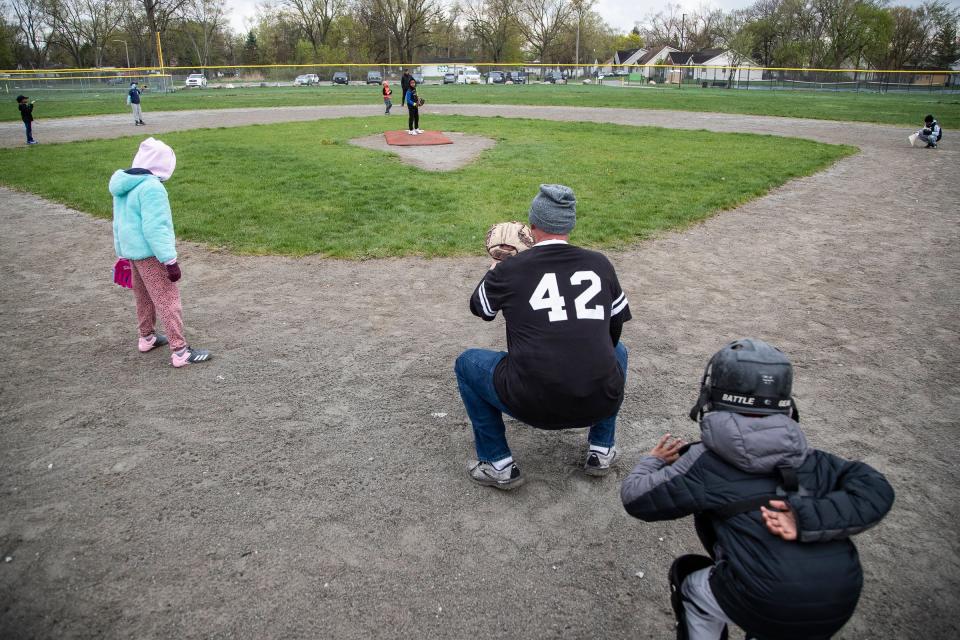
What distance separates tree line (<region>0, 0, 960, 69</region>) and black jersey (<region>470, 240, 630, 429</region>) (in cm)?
7832

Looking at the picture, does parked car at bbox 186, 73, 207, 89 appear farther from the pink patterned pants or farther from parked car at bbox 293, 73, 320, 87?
the pink patterned pants

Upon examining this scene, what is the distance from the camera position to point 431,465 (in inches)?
153

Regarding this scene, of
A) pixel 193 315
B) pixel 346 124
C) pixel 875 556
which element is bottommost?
pixel 875 556

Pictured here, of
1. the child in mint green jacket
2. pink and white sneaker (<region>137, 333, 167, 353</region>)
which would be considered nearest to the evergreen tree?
pink and white sneaker (<region>137, 333, 167, 353</region>)

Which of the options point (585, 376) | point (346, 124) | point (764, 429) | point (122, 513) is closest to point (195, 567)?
point (122, 513)

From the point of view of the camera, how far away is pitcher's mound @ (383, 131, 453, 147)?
1709 centimetres

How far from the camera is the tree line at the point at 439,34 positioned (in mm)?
71750

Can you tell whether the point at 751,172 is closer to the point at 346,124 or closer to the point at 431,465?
the point at 431,465

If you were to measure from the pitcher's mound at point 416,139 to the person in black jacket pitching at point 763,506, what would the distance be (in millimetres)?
15766

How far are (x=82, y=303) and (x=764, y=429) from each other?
7.01m

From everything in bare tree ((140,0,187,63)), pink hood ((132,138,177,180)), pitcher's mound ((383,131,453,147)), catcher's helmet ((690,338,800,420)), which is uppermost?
bare tree ((140,0,187,63))

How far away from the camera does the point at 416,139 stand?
699 inches

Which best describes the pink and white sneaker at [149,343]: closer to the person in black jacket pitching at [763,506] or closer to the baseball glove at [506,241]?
the baseball glove at [506,241]

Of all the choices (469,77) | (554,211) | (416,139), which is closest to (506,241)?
(554,211)
